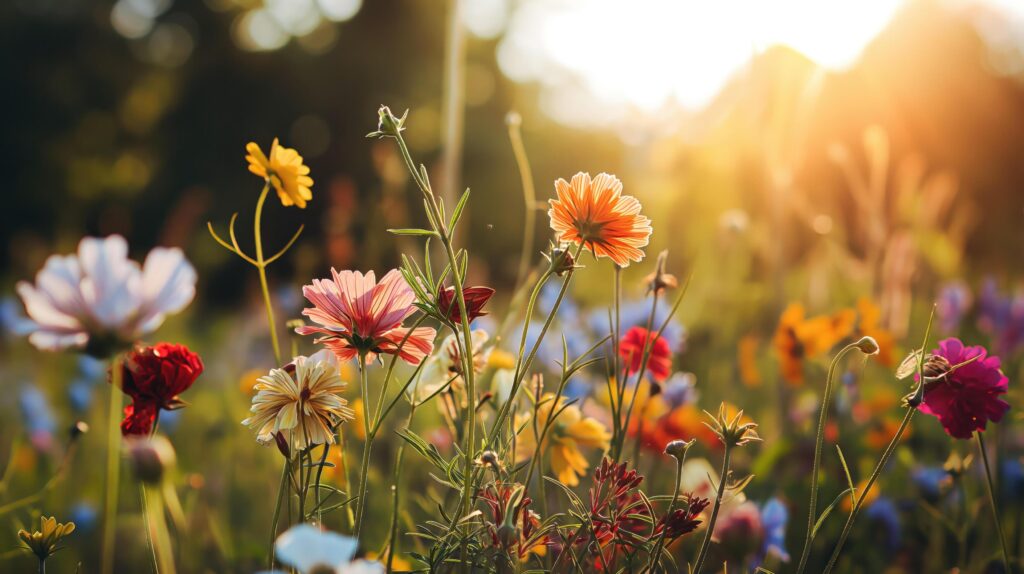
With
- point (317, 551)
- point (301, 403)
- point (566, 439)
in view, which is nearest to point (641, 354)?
point (566, 439)

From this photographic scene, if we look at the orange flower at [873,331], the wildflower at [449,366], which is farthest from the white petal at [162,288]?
the orange flower at [873,331]

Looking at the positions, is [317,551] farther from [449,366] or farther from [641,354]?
[641,354]

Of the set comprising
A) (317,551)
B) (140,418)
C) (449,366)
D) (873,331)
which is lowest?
(317,551)

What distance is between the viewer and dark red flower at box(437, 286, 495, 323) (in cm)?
55

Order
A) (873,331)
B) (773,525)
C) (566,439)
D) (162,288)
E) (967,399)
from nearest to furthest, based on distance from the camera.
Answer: (162,288)
(967,399)
(566,439)
(773,525)
(873,331)

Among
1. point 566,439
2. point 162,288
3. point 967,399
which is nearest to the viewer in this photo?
point 162,288

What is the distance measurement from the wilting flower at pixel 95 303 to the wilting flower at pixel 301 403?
9cm

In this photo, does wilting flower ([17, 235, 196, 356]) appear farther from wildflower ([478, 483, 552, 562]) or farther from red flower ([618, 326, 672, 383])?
red flower ([618, 326, 672, 383])

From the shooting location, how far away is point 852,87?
12.4 ft

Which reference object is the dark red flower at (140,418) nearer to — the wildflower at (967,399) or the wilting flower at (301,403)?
the wilting flower at (301,403)

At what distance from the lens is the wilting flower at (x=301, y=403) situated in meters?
0.51

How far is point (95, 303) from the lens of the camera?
44 cm

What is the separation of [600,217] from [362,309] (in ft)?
0.58

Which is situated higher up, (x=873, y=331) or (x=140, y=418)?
(x=873, y=331)
